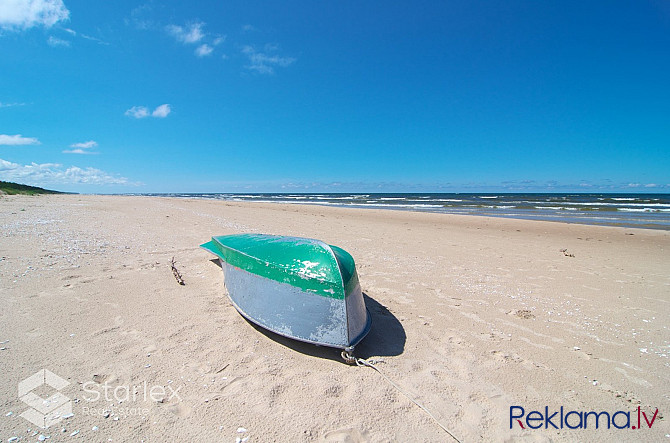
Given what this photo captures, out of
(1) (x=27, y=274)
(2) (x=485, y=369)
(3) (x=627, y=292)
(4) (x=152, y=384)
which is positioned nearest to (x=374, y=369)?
(2) (x=485, y=369)

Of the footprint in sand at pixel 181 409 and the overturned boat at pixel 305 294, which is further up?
the overturned boat at pixel 305 294

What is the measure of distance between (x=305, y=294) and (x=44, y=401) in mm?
2108

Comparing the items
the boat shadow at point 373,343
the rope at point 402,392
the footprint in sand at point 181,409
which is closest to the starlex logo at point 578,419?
the rope at point 402,392

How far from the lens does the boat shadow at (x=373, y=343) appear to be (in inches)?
116

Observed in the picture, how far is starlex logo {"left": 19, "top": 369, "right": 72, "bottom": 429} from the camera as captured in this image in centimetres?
201

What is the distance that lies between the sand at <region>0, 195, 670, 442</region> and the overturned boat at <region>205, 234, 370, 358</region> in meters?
0.25

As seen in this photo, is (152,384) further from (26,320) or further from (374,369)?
(26,320)

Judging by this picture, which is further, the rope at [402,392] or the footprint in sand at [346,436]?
the rope at [402,392]

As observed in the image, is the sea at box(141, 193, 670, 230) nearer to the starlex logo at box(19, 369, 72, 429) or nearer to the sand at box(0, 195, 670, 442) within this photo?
the sand at box(0, 195, 670, 442)

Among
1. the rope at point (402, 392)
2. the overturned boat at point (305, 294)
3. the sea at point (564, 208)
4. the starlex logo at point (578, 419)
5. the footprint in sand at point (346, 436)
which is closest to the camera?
the footprint in sand at point (346, 436)

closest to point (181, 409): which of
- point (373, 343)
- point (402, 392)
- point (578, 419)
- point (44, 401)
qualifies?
point (44, 401)

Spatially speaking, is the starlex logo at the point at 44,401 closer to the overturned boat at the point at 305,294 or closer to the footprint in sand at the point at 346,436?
the overturned boat at the point at 305,294

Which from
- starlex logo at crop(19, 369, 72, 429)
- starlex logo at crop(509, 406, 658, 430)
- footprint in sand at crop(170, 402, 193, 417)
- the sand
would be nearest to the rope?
the sand

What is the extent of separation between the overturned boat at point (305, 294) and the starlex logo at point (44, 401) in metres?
1.56
